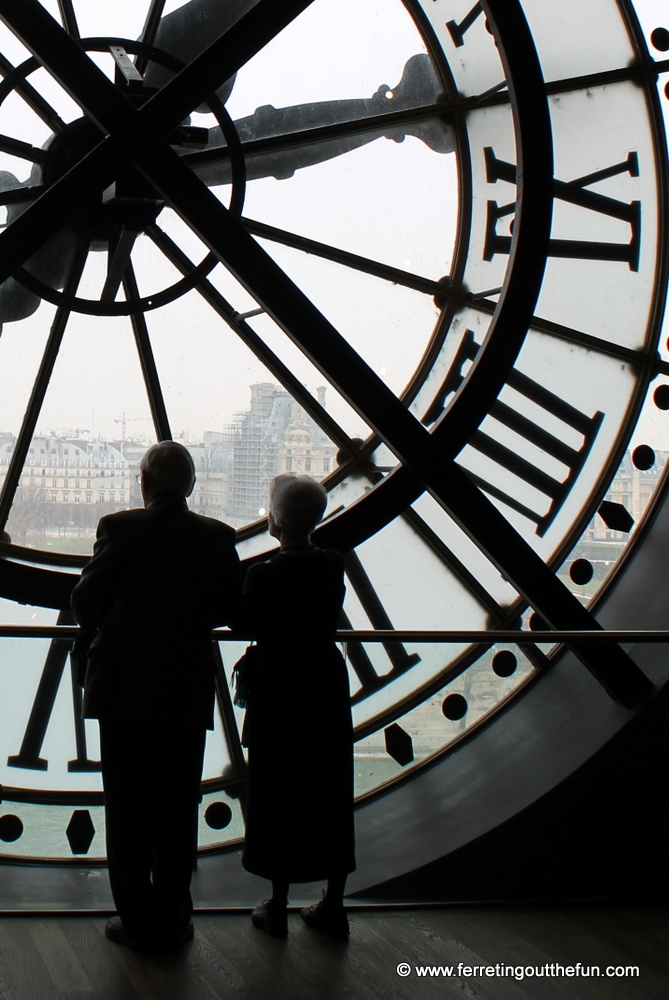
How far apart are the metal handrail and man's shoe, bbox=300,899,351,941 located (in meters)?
0.60

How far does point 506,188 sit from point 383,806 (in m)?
2.13

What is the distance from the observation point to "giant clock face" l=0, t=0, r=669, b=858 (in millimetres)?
2707

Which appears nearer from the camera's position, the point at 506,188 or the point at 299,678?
Answer: the point at 299,678

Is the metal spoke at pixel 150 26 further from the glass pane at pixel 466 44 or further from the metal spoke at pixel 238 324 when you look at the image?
the glass pane at pixel 466 44

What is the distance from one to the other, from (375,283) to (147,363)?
2.75 ft

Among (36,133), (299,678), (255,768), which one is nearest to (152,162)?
(36,133)

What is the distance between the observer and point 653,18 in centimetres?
318

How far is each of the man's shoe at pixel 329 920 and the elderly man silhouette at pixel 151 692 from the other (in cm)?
29

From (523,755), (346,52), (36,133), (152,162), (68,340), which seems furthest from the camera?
(346,52)

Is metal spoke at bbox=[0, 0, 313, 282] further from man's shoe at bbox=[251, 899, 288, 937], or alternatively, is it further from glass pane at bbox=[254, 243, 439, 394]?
man's shoe at bbox=[251, 899, 288, 937]

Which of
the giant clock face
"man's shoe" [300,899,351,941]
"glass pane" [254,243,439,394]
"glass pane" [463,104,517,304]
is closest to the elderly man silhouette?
"man's shoe" [300,899,351,941]

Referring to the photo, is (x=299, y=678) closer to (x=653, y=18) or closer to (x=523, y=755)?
(x=523, y=755)

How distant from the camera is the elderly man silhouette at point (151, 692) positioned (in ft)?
6.04

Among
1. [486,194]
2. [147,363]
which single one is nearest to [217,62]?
[147,363]
